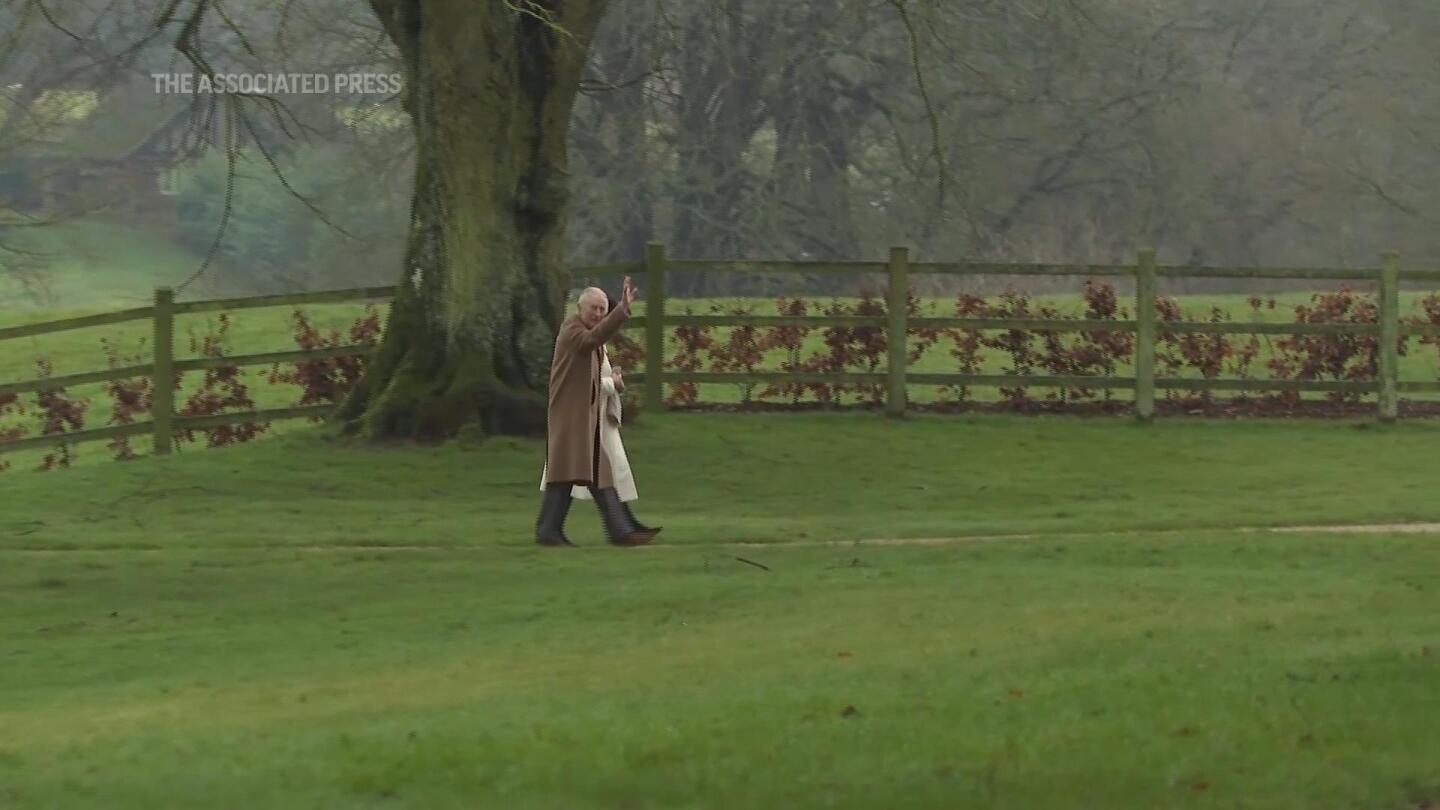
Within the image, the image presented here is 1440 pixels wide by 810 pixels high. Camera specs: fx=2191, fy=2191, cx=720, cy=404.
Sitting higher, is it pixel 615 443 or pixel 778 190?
pixel 778 190

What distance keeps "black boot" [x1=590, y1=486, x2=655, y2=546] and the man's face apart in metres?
1.09

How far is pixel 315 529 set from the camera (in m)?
14.7

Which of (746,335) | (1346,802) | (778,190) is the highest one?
(778,190)

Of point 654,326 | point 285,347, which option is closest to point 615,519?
point 654,326

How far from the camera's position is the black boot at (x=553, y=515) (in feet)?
44.1

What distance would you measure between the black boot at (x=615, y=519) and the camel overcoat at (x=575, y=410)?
83mm

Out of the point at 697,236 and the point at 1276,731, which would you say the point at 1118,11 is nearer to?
the point at 697,236

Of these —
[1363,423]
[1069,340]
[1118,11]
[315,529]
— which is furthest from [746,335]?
[1118,11]

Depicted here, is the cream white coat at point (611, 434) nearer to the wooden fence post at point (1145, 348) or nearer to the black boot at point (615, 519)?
the black boot at point (615, 519)

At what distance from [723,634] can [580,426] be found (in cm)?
356

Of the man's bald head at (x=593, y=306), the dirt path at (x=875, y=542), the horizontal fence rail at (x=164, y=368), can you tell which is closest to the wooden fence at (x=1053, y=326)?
Result: the horizontal fence rail at (x=164, y=368)

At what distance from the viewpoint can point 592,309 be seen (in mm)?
12930

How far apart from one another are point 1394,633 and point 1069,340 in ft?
46.4

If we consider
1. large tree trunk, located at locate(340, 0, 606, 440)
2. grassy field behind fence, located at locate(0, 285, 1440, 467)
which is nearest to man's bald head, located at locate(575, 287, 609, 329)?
large tree trunk, located at locate(340, 0, 606, 440)
